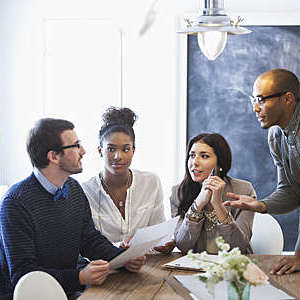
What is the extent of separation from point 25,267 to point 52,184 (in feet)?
1.26

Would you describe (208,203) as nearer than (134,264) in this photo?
No

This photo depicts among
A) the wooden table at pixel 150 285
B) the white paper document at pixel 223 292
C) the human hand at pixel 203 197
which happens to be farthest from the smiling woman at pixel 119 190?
the white paper document at pixel 223 292

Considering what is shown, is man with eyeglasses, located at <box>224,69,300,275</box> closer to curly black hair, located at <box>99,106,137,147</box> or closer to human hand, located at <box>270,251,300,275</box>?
human hand, located at <box>270,251,300,275</box>

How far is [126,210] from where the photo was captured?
2.95 meters

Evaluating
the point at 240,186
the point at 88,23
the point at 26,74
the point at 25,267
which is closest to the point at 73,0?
the point at 88,23

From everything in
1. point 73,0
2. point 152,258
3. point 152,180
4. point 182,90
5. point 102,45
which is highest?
point 73,0

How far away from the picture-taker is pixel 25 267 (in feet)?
7.18

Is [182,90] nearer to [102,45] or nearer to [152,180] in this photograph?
[102,45]

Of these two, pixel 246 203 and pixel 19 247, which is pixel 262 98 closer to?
pixel 246 203

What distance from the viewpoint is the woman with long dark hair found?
2.61 m

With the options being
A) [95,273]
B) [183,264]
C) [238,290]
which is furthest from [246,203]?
[238,290]

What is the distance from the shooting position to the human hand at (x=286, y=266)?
2.25 m

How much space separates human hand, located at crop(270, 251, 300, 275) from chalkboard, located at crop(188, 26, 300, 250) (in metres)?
2.00

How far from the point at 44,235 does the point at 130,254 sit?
40 cm
